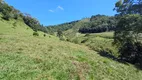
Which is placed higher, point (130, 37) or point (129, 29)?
point (129, 29)

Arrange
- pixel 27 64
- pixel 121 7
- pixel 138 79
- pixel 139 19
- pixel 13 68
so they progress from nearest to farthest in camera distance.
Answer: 1. pixel 13 68
2. pixel 27 64
3. pixel 138 79
4. pixel 139 19
5. pixel 121 7

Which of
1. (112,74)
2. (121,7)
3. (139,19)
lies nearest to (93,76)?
(112,74)

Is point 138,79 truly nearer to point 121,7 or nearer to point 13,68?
point 13,68

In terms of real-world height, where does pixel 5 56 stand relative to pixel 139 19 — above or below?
below

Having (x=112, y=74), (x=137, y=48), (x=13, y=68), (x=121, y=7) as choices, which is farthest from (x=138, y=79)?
(x=121, y=7)

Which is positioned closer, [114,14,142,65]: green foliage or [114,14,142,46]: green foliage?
[114,14,142,46]: green foliage

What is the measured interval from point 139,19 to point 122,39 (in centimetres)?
591

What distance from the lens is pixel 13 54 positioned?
16281 millimetres

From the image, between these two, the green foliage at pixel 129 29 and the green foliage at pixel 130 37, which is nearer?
the green foliage at pixel 129 29

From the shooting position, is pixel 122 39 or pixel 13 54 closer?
pixel 13 54

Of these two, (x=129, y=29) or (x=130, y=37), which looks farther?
(x=130, y=37)

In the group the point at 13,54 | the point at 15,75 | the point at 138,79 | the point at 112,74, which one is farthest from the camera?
the point at 138,79

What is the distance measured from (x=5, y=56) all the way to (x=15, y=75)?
12.2ft

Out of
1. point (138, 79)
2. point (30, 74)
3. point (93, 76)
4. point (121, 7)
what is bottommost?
point (138, 79)
